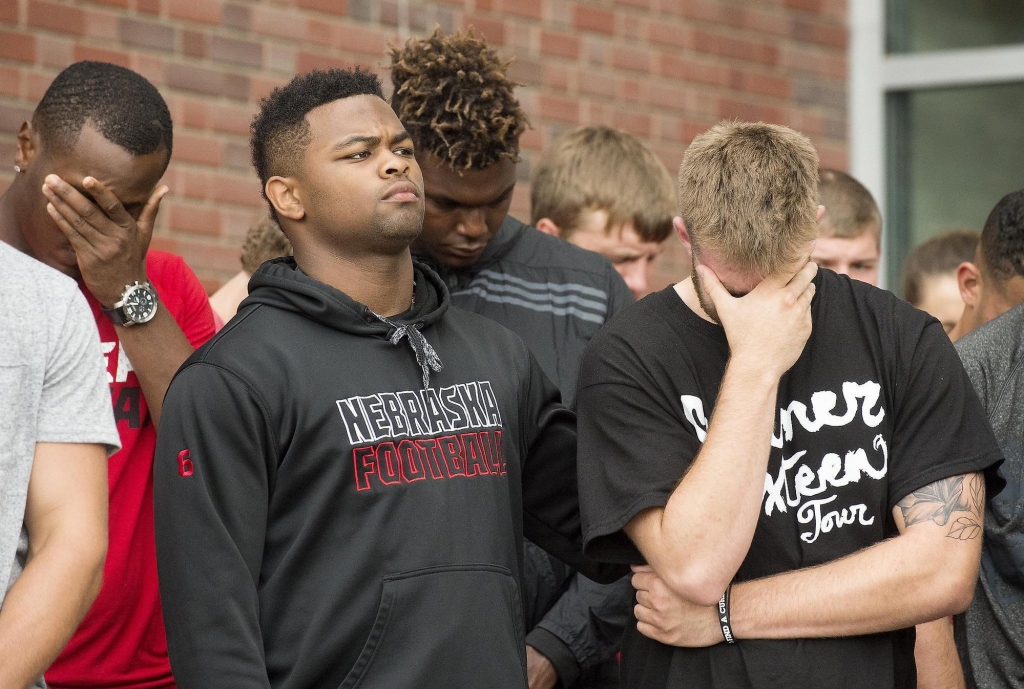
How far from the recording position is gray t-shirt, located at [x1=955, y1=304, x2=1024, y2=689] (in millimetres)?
3066

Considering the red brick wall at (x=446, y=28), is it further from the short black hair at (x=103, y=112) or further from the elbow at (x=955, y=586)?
the elbow at (x=955, y=586)

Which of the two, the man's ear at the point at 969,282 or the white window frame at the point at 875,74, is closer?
the man's ear at the point at 969,282

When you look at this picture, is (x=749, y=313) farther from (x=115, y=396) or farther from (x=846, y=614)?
(x=115, y=396)

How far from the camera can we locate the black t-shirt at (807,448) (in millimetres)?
2596

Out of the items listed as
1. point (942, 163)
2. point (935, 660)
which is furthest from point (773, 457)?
point (942, 163)

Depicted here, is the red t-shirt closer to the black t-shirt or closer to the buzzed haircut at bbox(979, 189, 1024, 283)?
the black t-shirt

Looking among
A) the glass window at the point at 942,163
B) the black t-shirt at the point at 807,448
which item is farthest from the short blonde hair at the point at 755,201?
the glass window at the point at 942,163

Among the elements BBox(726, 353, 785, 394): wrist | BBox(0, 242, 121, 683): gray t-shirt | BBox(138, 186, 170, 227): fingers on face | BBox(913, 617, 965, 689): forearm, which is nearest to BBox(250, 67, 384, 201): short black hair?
BBox(138, 186, 170, 227): fingers on face

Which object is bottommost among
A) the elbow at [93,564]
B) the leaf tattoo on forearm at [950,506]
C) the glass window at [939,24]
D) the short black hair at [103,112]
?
the elbow at [93,564]

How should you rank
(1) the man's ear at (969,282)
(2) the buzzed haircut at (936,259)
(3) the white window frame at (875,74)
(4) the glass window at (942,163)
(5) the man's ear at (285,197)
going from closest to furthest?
(5) the man's ear at (285,197), (1) the man's ear at (969,282), (2) the buzzed haircut at (936,259), (3) the white window frame at (875,74), (4) the glass window at (942,163)

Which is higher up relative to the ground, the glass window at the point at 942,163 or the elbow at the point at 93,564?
the glass window at the point at 942,163

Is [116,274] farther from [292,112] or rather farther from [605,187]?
[605,187]

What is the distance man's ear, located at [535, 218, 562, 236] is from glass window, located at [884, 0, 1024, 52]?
11.4 feet

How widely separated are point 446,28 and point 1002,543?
3.21 m
